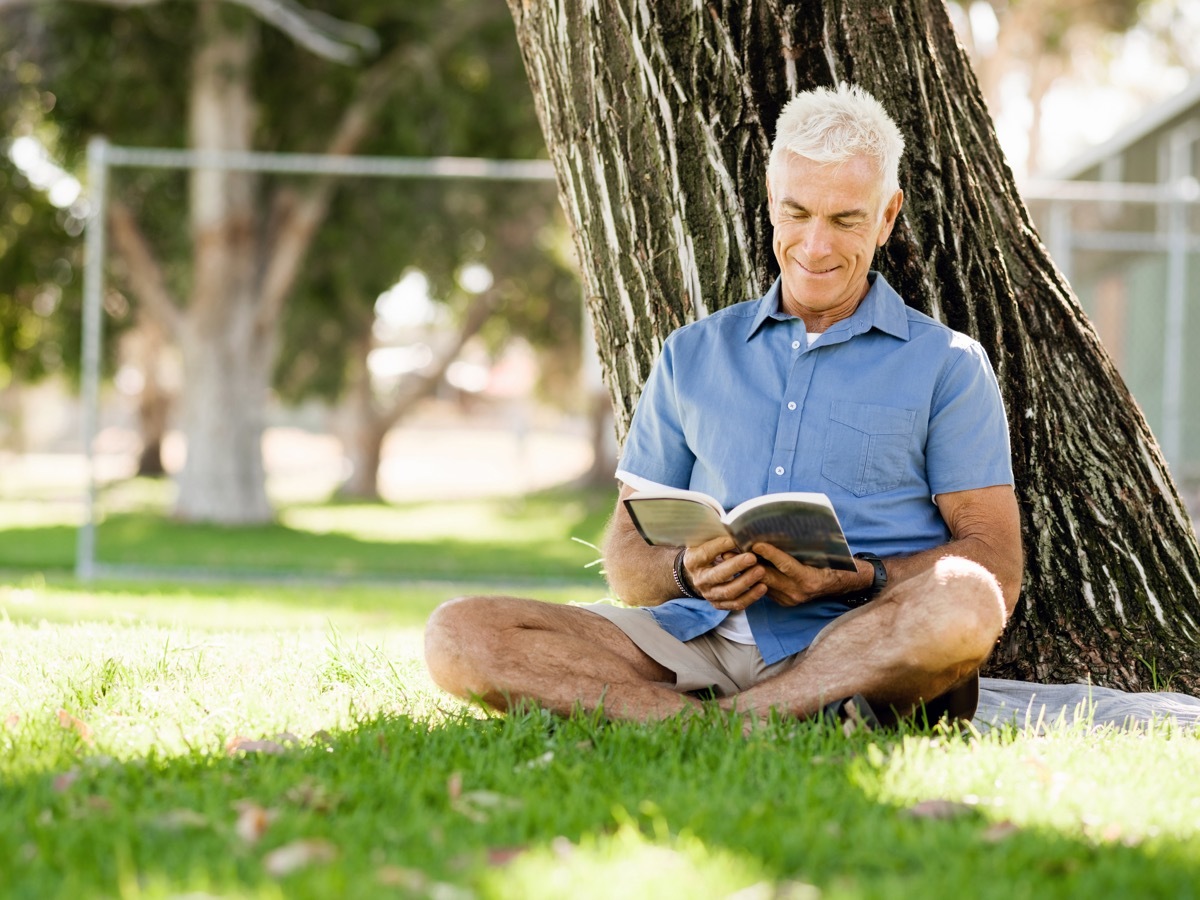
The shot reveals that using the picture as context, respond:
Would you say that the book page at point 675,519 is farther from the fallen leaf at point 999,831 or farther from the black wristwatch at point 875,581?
the fallen leaf at point 999,831

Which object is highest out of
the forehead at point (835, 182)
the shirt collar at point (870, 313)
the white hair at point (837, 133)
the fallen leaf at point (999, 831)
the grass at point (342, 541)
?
the white hair at point (837, 133)

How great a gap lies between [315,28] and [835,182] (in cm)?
1172

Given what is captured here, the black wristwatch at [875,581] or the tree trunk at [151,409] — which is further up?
the black wristwatch at [875,581]

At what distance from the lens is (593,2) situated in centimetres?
412

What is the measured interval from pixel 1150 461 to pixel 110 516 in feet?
49.8

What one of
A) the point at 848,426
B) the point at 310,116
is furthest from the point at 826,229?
the point at 310,116

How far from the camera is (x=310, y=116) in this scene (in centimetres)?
1589

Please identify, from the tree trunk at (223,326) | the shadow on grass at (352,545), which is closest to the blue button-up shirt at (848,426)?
the shadow on grass at (352,545)

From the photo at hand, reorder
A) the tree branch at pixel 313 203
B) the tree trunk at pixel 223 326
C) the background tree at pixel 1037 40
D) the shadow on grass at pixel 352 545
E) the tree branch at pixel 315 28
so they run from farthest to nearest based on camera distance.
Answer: the background tree at pixel 1037 40
the tree branch at pixel 313 203
the tree trunk at pixel 223 326
the tree branch at pixel 315 28
the shadow on grass at pixel 352 545

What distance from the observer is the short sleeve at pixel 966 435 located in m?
Answer: 3.45

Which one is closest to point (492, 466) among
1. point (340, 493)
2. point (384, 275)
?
point (340, 493)

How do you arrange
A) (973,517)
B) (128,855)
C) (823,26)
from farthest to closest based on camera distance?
(823,26), (973,517), (128,855)

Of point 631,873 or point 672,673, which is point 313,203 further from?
point 631,873

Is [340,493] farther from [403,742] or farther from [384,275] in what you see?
[403,742]
